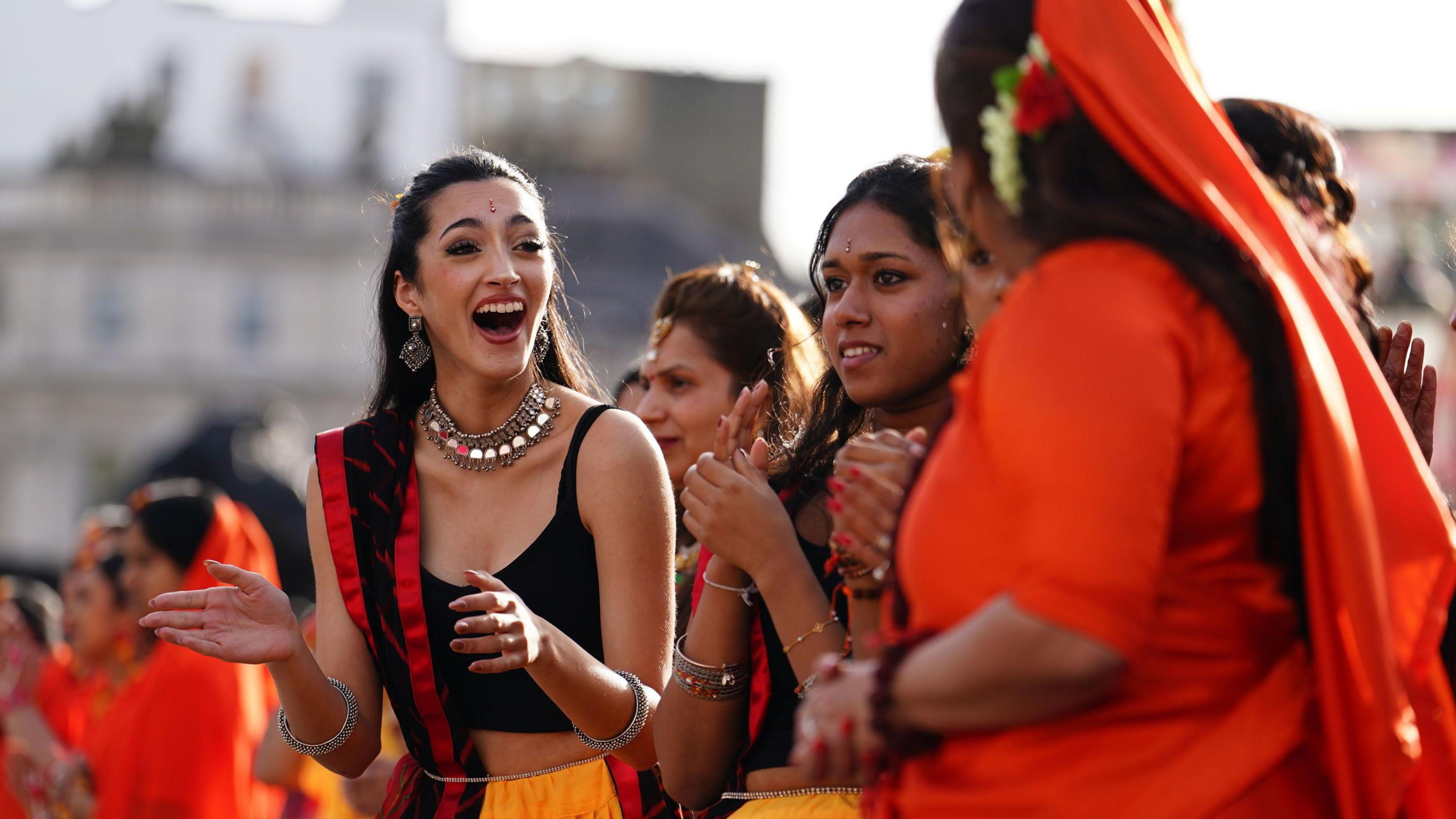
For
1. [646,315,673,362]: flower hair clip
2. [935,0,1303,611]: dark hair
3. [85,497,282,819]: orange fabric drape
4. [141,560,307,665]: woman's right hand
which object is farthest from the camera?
[85,497,282,819]: orange fabric drape

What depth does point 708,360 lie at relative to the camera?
4410mm

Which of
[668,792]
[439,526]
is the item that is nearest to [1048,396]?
[668,792]

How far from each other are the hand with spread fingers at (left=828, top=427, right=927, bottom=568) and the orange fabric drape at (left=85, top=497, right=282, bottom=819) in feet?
14.4

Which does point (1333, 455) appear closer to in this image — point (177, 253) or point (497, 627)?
point (497, 627)

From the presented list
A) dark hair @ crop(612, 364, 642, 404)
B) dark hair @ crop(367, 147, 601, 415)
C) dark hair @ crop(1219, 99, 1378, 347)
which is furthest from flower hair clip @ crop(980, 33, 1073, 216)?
dark hair @ crop(612, 364, 642, 404)

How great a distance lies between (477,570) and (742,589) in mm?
730

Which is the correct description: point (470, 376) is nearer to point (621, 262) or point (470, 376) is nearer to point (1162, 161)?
point (1162, 161)

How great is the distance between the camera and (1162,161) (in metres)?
2.00

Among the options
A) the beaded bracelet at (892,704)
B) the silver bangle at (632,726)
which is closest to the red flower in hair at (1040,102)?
the beaded bracelet at (892,704)

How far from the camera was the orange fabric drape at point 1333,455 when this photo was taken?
6.48 ft

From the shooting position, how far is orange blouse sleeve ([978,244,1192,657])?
71.6 inches

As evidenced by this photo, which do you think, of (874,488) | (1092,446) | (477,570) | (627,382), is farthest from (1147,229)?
(627,382)

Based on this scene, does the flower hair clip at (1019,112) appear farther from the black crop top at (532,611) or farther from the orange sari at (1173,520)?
the black crop top at (532,611)

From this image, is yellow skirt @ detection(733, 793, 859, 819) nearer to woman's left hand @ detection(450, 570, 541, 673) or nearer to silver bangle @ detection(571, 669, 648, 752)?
silver bangle @ detection(571, 669, 648, 752)
